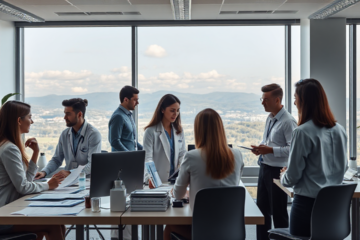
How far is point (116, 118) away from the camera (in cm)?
418

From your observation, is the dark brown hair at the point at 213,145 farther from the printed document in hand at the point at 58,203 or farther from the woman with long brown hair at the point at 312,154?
the printed document in hand at the point at 58,203

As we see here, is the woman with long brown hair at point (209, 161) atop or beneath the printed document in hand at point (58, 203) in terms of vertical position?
atop

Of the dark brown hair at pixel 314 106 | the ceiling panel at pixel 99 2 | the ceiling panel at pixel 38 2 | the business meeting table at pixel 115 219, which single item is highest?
the ceiling panel at pixel 99 2

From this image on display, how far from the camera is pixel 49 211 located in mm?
2426

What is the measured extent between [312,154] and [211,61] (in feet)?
11.4

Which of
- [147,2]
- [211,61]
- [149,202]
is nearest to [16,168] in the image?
[149,202]

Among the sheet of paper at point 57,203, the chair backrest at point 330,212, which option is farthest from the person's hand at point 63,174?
the chair backrest at point 330,212

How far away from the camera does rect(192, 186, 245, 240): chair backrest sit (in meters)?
2.23

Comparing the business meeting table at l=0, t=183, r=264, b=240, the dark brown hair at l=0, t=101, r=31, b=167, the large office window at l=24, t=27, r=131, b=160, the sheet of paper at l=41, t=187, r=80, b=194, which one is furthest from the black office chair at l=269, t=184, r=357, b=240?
the large office window at l=24, t=27, r=131, b=160

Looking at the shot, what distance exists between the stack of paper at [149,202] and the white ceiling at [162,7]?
2930 mm

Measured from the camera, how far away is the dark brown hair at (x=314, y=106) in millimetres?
2459

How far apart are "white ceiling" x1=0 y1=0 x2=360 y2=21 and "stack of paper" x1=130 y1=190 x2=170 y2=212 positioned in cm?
293

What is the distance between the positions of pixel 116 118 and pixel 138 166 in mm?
1538

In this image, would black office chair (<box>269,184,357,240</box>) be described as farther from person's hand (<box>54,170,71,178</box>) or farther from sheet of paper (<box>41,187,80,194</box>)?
person's hand (<box>54,170,71,178</box>)
